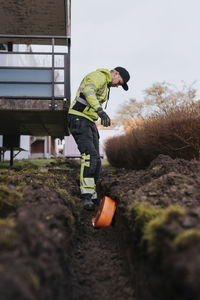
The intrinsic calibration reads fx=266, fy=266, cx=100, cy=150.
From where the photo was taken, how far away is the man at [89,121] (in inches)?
170

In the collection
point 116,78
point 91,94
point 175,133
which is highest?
point 116,78

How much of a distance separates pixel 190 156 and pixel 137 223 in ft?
11.9

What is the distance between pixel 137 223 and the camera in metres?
2.17

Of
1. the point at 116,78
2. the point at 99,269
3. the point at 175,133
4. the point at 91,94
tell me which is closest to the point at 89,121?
the point at 91,94

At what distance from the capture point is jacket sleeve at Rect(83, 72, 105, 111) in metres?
4.29

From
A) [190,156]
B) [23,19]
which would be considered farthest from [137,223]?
[23,19]

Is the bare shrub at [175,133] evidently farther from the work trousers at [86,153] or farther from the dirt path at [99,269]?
the dirt path at [99,269]

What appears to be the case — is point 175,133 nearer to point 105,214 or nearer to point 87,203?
point 87,203

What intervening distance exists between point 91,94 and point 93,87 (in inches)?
6.8

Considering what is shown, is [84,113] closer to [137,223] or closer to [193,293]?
[137,223]

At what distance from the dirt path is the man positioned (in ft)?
2.37

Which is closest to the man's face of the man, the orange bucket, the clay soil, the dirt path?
the man

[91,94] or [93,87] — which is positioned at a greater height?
[93,87]

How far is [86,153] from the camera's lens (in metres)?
4.42
